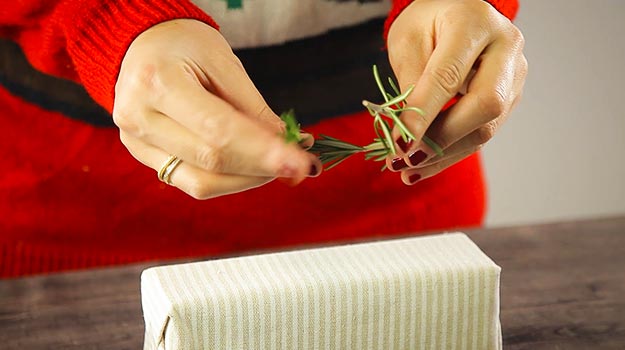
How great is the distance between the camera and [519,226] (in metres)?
0.86

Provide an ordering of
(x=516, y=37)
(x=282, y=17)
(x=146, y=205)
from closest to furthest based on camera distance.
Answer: (x=516, y=37) → (x=282, y=17) → (x=146, y=205)

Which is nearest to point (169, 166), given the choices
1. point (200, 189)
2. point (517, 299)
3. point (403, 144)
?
point (200, 189)

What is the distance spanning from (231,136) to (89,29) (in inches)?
7.0

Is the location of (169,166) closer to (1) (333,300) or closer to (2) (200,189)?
(2) (200,189)

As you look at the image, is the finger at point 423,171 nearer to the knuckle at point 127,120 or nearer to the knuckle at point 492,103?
the knuckle at point 492,103

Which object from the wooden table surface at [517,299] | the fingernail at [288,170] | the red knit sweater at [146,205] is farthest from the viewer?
the red knit sweater at [146,205]

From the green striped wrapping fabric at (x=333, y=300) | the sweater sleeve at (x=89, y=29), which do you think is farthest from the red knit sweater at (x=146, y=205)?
the green striped wrapping fabric at (x=333, y=300)

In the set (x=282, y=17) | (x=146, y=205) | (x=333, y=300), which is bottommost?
(x=146, y=205)

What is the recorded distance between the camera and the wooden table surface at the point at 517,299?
0.68 m

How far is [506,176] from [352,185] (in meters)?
0.88

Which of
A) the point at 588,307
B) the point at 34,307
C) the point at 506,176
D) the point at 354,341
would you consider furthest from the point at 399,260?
the point at 506,176

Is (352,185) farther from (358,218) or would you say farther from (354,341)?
(354,341)

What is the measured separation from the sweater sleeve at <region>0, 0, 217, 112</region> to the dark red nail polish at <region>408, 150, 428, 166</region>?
140 mm

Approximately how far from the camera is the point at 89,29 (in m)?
0.60
